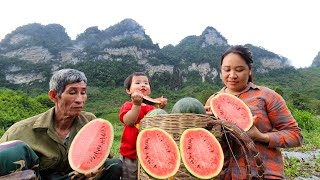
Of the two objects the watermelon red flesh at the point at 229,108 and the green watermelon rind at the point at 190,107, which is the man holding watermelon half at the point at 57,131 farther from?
the watermelon red flesh at the point at 229,108

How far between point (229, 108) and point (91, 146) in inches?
46.5

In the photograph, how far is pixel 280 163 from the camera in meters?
2.51

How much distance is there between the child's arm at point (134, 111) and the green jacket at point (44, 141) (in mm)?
610

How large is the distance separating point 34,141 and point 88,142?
0.62 meters

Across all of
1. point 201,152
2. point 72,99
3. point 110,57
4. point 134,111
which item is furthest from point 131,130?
point 110,57

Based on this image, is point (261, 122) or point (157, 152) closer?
point (157, 152)

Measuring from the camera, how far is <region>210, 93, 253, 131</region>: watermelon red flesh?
2.40 m

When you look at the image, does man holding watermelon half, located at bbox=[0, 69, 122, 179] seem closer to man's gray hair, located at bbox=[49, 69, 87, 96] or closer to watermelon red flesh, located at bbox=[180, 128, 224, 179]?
man's gray hair, located at bbox=[49, 69, 87, 96]

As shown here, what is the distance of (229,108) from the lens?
250 centimetres

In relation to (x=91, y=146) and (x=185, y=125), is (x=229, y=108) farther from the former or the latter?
(x=91, y=146)

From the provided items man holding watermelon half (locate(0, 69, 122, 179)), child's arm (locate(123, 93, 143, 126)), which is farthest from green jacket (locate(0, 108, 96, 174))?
child's arm (locate(123, 93, 143, 126))

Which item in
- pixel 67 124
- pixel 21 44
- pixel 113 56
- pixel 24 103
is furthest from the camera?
pixel 21 44

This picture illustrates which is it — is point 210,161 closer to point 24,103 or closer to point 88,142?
point 88,142

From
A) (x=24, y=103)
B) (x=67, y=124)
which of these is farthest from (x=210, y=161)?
(x=24, y=103)
